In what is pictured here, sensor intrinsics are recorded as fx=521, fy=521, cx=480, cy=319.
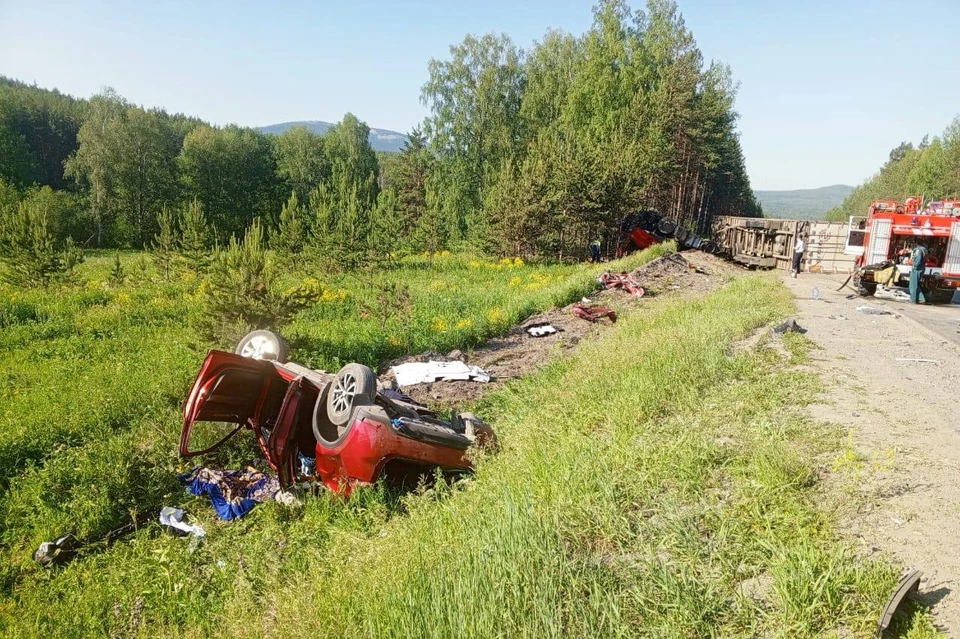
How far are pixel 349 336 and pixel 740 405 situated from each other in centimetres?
795

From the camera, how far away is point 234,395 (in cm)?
545

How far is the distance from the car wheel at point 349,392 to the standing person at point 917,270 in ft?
50.0

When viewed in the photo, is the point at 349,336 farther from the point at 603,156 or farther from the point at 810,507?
the point at 603,156

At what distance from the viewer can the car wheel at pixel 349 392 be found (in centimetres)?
504

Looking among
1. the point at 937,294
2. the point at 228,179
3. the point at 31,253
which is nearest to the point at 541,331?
the point at 937,294

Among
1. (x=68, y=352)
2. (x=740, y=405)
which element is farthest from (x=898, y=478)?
(x=68, y=352)

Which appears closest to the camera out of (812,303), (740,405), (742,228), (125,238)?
(740,405)

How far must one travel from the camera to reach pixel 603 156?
97.1 feet

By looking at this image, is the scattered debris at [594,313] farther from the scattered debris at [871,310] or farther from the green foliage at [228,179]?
the green foliage at [228,179]

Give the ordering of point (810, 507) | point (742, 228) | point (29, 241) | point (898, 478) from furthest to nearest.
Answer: point (742, 228), point (29, 241), point (898, 478), point (810, 507)

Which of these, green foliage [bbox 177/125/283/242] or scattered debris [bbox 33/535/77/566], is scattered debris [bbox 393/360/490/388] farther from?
green foliage [bbox 177/125/283/242]

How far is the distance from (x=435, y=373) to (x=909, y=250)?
1457 centimetres

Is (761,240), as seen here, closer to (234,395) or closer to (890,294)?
(890,294)

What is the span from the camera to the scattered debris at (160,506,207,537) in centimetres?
509
